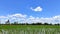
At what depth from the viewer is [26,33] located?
8.23m

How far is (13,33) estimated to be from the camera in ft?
27.2

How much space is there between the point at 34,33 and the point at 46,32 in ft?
2.07

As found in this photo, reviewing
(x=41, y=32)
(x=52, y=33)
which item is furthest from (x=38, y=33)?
(x=52, y=33)

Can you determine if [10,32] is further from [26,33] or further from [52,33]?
[52,33]

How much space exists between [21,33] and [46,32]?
1.26m

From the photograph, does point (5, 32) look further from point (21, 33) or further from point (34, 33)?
point (34, 33)

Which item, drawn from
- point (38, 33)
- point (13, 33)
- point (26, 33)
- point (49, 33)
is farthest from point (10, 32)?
point (49, 33)

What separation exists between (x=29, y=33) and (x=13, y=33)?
78cm

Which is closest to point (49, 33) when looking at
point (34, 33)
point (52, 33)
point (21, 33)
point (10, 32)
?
point (52, 33)

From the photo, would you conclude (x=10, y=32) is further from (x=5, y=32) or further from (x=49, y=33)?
(x=49, y=33)

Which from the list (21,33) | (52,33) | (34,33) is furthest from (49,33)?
(21,33)

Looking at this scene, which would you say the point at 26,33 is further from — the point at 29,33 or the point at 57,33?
the point at 57,33

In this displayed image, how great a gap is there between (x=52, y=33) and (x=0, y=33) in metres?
2.56

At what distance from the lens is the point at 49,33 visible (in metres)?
8.56
